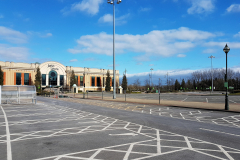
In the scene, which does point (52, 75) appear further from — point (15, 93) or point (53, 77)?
point (15, 93)

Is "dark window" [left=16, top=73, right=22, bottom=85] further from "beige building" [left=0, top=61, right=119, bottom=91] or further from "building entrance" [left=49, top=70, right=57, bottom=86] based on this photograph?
"building entrance" [left=49, top=70, right=57, bottom=86]

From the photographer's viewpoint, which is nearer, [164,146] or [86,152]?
[86,152]

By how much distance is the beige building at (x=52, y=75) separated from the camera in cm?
7144

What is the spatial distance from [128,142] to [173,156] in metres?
1.84

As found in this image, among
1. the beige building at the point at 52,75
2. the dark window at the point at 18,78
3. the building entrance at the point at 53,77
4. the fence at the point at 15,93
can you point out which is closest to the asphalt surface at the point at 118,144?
the fence at the point at 15,93

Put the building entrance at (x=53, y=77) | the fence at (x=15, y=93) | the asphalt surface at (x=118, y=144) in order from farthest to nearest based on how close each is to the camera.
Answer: the building entrance at (x=53, y=77)
the fence at (x=15, y=93)
the asphalt surface at (x=118, y=144)

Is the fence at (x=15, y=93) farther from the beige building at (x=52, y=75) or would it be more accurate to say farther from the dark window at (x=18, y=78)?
the dark window at (x=18, y=78)

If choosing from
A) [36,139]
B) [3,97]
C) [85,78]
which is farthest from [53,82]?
[36,139]

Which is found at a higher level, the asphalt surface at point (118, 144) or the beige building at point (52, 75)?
the beige building at point (52, 75)

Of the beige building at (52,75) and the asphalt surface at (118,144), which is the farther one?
the beige building at (52,75)

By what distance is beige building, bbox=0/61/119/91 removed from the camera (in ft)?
234

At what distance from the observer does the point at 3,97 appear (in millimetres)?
24188

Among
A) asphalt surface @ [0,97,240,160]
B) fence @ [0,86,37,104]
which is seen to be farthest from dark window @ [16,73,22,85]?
asphalt surface @ [0,97,240,160]

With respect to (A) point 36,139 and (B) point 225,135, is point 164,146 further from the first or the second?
(A) point 36,139
